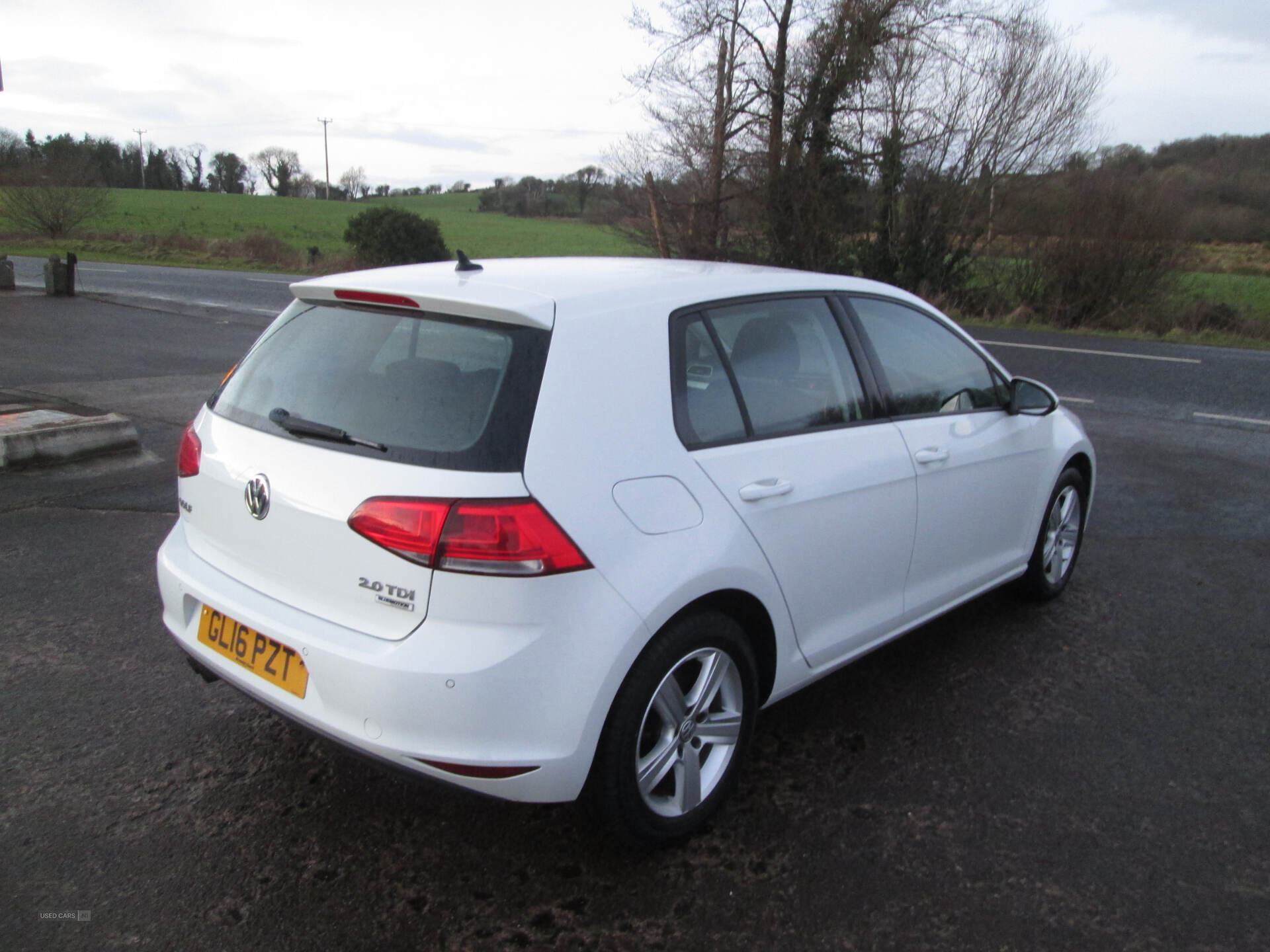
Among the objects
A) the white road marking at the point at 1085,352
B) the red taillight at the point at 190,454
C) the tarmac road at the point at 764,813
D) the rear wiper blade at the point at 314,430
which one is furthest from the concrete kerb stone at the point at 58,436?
the white road marking at the point at 1085,352

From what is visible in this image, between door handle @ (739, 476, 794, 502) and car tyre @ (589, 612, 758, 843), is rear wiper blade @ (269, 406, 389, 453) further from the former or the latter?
door handle @ (739, 476, 794, 502)

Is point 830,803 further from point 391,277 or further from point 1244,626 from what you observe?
point 1244,626

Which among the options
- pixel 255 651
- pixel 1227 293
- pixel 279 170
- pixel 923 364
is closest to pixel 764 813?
pixel 255 651

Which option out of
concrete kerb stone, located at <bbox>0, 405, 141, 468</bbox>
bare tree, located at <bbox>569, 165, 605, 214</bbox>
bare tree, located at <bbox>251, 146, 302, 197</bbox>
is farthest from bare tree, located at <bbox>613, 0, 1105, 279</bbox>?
bare tree, located at <bbox>251, 146, 302, 197</bbox>

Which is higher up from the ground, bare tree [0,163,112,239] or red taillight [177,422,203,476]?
bare tree [0,163,112,239]

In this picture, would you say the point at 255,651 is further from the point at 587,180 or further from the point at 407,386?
the point at 587,180

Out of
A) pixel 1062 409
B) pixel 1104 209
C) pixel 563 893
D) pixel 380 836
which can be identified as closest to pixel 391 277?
pixel 380 836

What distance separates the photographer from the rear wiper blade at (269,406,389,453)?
104 inches

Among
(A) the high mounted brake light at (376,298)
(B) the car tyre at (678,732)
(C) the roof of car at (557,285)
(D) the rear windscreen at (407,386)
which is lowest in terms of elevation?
(B) the car tyre at (678,732)

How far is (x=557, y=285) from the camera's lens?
292 centimetres

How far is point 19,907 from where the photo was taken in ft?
8.35

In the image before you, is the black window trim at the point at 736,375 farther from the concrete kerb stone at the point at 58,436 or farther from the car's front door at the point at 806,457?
the concrete kerb stone at the point at 58,436

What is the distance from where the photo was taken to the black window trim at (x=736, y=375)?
284 centimetres

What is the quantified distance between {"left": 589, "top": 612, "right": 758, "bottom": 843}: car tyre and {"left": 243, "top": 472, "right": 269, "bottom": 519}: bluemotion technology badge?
1.11m
